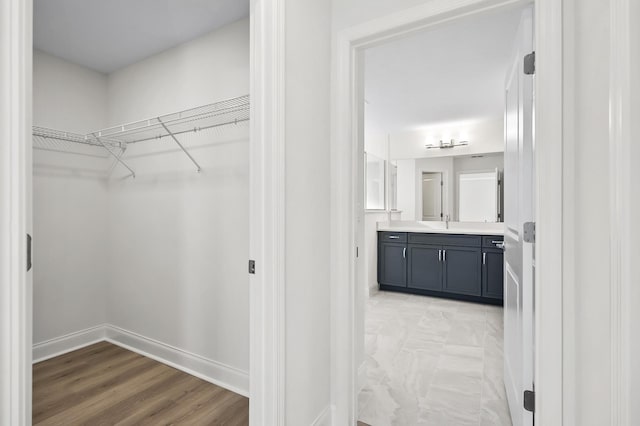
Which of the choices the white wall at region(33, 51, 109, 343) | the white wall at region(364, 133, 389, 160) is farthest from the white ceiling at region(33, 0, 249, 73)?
the white wall at region(364, 133, 389, 160)

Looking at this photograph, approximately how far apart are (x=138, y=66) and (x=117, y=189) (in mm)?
1059

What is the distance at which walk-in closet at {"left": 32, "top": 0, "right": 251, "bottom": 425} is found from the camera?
2078mm

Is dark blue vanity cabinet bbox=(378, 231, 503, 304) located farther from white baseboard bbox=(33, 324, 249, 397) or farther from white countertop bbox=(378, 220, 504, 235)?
white baseboard bbox=(33, 324, 249, 397)

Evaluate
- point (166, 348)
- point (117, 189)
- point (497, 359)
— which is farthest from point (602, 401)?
→ point (117, 189)

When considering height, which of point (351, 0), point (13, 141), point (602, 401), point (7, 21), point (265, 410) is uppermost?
point (351, 0)

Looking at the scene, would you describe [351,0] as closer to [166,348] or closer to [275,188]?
[275,188]

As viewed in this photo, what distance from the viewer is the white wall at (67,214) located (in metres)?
2.59

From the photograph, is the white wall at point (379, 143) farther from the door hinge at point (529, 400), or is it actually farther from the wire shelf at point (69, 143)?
the door hinge at point (529, 400)

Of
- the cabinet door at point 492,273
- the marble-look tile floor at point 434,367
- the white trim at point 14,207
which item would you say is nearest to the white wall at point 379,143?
the cabinet door at point 492,273

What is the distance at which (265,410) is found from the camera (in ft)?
4.46

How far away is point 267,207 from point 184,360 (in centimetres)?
174

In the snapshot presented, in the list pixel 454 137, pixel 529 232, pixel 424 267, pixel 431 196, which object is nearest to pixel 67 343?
pixel 529 232

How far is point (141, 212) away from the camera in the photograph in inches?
107

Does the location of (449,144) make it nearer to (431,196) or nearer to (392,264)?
(431,196)
